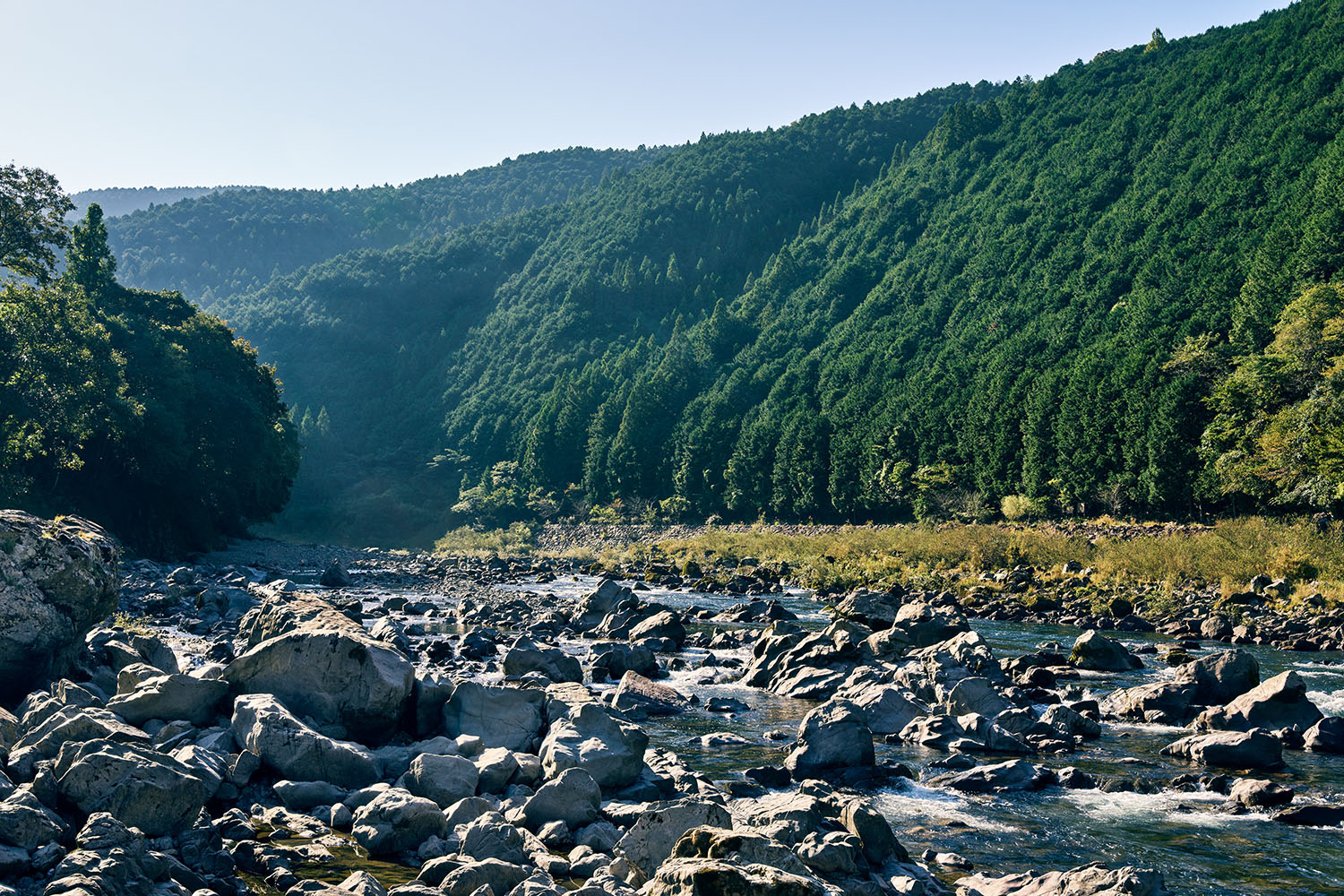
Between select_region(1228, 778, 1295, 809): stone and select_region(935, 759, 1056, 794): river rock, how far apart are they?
2.53 meters

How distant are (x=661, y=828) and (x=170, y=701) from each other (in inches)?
330

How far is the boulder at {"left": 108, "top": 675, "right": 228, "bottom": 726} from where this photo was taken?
47.0 ft

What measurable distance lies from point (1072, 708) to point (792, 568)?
114ft

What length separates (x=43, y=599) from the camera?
15.8 meters

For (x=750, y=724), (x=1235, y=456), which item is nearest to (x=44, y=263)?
(x=750, y=724)

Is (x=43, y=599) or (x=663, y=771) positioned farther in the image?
(x=43, y=599)

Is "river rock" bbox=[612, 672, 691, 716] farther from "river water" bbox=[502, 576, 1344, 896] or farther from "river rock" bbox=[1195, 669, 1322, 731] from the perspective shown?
"river rock" bbox=[1195, 669, 1322, 731]

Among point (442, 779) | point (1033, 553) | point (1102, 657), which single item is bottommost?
point (1033, 553)

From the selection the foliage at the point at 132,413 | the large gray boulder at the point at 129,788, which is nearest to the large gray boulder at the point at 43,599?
the large gray boulder at the point at 129,788

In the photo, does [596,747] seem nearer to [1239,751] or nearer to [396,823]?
[396,823]

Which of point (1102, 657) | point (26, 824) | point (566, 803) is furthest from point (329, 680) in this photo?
point (1102, 657)

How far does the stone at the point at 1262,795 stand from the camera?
44.4 feet

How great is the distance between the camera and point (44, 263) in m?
43.4

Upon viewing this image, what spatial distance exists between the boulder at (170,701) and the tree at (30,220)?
106 feet
